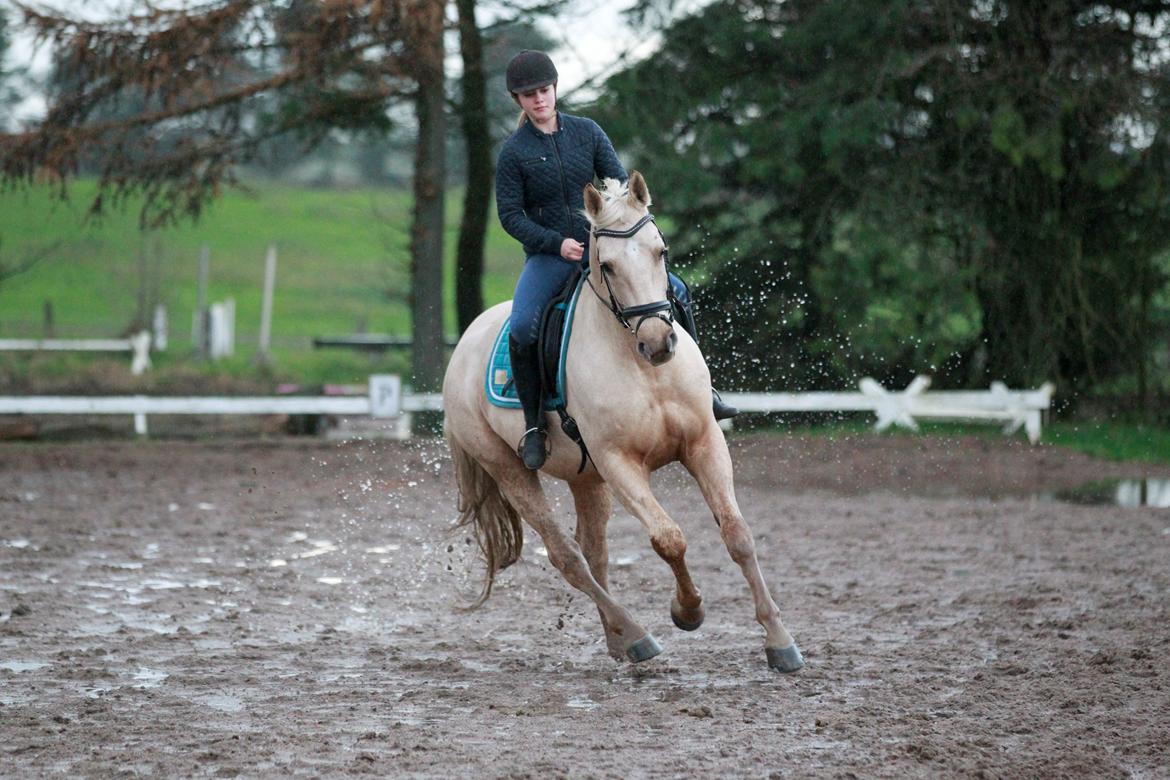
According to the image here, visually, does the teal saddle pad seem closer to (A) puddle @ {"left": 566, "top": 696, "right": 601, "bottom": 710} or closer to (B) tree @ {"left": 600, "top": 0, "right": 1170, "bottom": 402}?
(A) puddle @ {"left": 566, "top": 696, "right": 601, "bottom": 710}

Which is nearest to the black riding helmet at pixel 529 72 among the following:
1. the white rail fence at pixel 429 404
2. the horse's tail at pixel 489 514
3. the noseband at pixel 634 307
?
the noseband at pixel 634 307

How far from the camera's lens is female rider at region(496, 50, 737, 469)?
6449mm

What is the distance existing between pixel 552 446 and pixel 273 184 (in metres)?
52.4

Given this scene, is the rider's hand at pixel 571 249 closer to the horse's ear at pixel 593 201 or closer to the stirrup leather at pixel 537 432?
the horse's ear at pixel 593 201

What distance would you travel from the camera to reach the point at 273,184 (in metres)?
56.8

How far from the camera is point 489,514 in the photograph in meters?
7.68

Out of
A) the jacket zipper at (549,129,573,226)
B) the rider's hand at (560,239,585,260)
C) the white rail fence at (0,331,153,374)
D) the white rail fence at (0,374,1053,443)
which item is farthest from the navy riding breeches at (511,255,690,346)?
the white rail fence at (0,331,153,374)

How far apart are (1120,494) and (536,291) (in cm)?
783

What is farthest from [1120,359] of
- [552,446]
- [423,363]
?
[552,446]

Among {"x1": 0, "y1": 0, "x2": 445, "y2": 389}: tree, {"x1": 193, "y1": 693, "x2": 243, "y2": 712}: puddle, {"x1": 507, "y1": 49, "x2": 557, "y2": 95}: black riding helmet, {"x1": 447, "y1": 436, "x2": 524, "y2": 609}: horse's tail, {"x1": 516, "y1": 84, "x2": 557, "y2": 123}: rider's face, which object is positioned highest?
{"x1": 0, "y1": 0, "x2": 445, "y2": 389}: tree

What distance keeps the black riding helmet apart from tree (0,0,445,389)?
893 centimetres

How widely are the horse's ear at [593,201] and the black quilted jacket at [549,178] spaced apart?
52cm

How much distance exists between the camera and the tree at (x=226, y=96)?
1539 centimetres

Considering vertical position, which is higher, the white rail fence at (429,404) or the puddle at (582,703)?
the white rail fence at (429,404)
